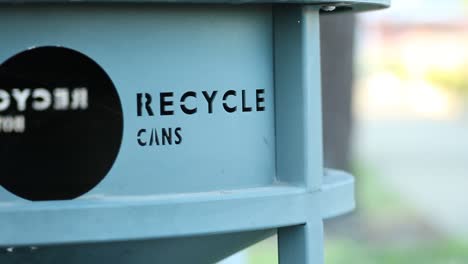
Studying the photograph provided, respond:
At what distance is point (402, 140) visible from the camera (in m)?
19.0

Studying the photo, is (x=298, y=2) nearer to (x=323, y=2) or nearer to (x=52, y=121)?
(x=323, y=2)

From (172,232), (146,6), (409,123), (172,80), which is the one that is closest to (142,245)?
(172,232)

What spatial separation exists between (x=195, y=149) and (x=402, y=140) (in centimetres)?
1643

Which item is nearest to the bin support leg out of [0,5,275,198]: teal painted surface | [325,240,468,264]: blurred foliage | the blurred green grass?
[0,5,275,198]: teal painted surface

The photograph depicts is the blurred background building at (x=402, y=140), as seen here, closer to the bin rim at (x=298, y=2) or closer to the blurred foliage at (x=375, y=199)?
the blurred foliage at (x=375, y=199)

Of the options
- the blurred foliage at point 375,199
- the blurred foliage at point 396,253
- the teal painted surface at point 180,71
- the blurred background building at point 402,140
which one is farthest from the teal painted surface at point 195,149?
the blurred foliage at point 375,199

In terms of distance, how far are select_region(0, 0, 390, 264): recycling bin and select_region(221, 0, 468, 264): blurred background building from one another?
5.02ft

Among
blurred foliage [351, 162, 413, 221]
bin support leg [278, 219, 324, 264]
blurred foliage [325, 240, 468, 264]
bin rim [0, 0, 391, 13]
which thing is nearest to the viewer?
bin rim [0, 0, 391, 13]

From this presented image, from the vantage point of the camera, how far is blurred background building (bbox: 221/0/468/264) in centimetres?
1047

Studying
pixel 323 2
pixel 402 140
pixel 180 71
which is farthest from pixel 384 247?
pixel 402 140

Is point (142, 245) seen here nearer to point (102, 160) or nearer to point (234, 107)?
point (102, 160)

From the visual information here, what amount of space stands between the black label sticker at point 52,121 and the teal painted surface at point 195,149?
1.2 inches

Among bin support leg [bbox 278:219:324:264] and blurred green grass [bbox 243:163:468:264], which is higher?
bin support leg [bbox 278:219:324:264]

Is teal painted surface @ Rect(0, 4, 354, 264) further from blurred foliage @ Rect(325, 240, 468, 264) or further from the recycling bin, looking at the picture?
blurred foliage @ Rect(325, 240, 468, 264)
